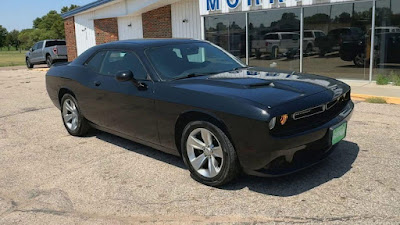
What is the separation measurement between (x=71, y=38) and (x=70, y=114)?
1824cm

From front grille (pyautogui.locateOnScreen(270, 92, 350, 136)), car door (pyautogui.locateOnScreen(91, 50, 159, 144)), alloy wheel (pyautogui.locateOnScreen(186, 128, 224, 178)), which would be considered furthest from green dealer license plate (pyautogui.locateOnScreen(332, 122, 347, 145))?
car door (pyautogui.locateOnScreen(91, 50, 159, 144))

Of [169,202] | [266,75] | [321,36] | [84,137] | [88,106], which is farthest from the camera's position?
[321,36]

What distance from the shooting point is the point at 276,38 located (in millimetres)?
12695

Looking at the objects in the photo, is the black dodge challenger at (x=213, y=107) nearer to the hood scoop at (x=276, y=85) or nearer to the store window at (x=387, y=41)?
the hood scoop at (x=276, y=85)

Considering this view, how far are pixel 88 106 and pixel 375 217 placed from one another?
406 centimetres

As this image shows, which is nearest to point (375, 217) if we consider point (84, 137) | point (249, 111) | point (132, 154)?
point (249, 111)

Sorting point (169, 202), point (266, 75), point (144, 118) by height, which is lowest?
point (169, 202)

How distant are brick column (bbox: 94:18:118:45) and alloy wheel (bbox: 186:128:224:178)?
17.1 meters

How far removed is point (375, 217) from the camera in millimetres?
3256

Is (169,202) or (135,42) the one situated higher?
(135,42)

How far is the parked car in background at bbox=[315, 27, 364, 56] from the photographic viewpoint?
429 inches

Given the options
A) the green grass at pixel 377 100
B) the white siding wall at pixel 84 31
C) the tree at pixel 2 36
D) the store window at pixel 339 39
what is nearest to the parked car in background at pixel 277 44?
the store window at pixel 339 39

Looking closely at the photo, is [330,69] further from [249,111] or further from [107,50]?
[249,111]

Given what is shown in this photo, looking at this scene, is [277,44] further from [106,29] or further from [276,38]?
[106,29]
